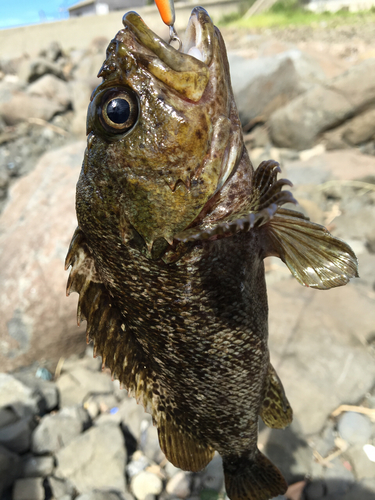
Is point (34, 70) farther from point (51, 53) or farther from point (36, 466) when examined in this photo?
point (36, 466)

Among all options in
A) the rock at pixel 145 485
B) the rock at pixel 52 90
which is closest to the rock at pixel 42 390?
the rock at pixel 145 485

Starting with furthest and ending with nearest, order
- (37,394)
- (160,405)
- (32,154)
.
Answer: (32,154), (37,394), (160,405)

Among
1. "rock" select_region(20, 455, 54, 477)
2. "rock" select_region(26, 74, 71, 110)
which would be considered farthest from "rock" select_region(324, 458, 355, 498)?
"rock" select_region(26, 74, 71, 110)

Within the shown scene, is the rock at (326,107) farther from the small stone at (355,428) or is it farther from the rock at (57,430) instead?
the rock at (57,430)

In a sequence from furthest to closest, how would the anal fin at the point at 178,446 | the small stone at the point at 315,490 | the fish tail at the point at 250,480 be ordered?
1. the small stone at the point at 315,490
2. the fish tail at the point at 250,480
3. the anal fin at the point at 178,446

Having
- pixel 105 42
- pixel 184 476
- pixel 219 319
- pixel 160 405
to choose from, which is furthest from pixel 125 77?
pixel 105 42

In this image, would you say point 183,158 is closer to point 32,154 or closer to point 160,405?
point 160,405

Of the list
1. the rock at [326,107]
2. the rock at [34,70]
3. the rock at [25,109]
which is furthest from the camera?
the rock at [34,70]
